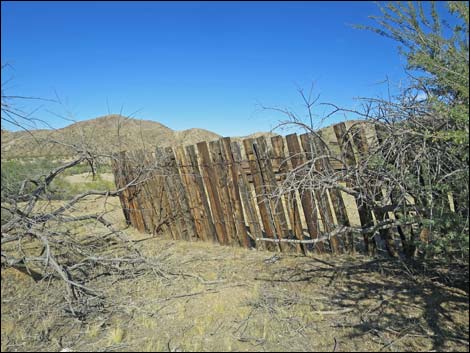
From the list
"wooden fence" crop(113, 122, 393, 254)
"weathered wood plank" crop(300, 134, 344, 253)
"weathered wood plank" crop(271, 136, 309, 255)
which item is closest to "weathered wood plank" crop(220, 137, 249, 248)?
"wooden fence" crop(113, 122, 393, 254)

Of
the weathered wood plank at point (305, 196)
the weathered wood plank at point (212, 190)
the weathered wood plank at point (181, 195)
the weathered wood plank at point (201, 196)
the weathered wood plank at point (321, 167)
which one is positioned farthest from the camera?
the weathered wood plank at point (181, 195)

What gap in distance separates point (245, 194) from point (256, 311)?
71.7 inches

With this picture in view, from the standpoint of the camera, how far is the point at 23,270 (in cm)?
423

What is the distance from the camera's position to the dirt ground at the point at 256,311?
260 centimetres

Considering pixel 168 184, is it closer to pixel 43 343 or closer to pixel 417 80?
pixel 43 343

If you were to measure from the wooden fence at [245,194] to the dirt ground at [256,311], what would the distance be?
1.46ft

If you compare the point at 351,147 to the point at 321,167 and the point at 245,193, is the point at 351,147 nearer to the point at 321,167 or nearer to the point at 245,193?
the point at 321,167

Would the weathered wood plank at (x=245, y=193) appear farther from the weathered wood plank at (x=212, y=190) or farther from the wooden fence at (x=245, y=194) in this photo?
the weathered wood plank at (x=212, y=190)

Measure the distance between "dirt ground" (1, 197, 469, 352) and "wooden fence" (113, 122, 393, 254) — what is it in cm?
45

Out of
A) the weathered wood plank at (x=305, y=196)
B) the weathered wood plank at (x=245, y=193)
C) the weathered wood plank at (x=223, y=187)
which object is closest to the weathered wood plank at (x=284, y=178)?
the weathered wood plank at (x=305, y=196)

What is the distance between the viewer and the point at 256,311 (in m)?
3.08

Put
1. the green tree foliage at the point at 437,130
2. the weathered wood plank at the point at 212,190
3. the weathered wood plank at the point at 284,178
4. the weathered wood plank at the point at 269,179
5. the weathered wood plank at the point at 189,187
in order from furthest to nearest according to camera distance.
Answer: the weathered wood plank at the point at 189,187 → the weathered wood plank at the point at 212,190 → the weathered wood plank at the point at 269,179 → the weathered wood plank at the point at 284,178 → the green tree foliage at the point at 437,130

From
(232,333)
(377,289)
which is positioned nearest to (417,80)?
(377,289)

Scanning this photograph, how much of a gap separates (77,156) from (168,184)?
1.40 metres
